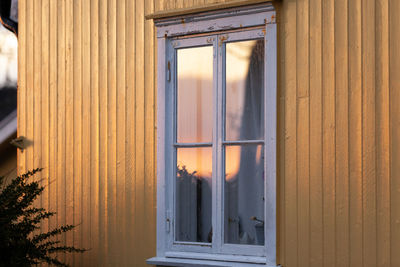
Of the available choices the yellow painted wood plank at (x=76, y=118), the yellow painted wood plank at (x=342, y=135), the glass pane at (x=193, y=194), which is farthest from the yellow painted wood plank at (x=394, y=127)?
the yellow painted wood plank at (x=76, y=118)

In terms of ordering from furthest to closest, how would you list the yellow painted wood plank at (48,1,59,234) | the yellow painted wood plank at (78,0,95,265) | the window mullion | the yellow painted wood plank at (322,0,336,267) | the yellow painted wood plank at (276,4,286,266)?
the yellow painted wood plank at (48,1,59,234), the yellow painted wood plank at (78,0,95,265), the window mullion, the yellow painted wood plank at (276,4,286,266), the yellow painted wood plank at (322,0,336,267)

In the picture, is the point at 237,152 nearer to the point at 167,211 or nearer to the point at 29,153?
the point at 167,211

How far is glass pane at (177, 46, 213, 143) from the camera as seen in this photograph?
4.65 meters

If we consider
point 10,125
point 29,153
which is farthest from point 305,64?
point 10,125

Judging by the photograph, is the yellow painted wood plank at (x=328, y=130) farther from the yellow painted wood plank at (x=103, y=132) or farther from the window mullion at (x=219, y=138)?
the yellow painted wood plank at (x=103, y=132)

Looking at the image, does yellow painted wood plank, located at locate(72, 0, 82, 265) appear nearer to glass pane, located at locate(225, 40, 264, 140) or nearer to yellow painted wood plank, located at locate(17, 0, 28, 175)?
yellow painted wood plank, located at locate(17, 0, 28, 175)

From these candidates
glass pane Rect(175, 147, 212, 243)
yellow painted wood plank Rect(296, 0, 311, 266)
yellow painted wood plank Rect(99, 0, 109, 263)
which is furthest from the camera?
yellow painted wood plank Rect(99, 0, 109, 263)

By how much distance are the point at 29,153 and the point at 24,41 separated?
1.06 metres

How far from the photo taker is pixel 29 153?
5742 millimetres

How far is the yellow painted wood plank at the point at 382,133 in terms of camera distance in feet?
12.4

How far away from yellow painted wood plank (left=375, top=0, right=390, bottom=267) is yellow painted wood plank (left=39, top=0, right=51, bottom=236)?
305cm

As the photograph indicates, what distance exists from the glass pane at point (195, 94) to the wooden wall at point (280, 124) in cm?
27

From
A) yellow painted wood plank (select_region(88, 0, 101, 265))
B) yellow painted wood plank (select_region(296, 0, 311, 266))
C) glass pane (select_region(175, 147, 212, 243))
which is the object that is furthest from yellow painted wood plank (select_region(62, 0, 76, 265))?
yellow painted wood plank (select_region(296, 0, 311, 266))

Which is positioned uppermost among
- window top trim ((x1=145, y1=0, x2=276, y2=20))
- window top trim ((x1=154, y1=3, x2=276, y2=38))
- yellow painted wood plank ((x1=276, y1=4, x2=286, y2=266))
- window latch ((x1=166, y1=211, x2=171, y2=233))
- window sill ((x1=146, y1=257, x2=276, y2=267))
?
window top trim ((x1=145, y1=0, x2=276, y2=20))
